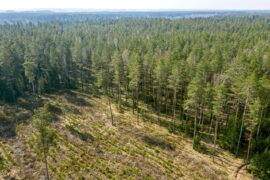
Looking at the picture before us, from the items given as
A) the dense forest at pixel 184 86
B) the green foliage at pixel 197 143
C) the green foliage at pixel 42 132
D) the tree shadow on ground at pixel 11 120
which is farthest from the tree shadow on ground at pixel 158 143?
the tree shadow on ground at pixel 11 120

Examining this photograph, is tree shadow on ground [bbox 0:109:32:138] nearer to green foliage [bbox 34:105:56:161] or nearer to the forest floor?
the forest floor

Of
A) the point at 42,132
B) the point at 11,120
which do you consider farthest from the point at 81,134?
the point at 42,132

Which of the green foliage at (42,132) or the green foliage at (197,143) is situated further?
the green foliage at (197,143)

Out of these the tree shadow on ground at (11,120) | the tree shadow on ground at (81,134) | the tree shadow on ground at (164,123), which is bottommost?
the tree shadow on ground at (164,123)

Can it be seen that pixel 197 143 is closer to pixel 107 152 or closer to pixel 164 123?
pixel 164 123

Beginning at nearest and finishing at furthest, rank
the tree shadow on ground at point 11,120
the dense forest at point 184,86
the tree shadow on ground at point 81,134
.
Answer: the dense forest at point 184,86 < the tree shadow on ground at point 81,134 < the tree shadow on ground at point 11,120

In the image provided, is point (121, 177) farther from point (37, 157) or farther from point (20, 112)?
point (20, 112)

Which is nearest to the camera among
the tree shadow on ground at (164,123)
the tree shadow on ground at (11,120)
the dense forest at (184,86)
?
the dense forest at (184,86)

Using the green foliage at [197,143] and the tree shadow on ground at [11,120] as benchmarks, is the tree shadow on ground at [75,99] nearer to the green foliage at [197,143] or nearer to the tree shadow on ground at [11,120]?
the tree shadow on ground at [11,120]
